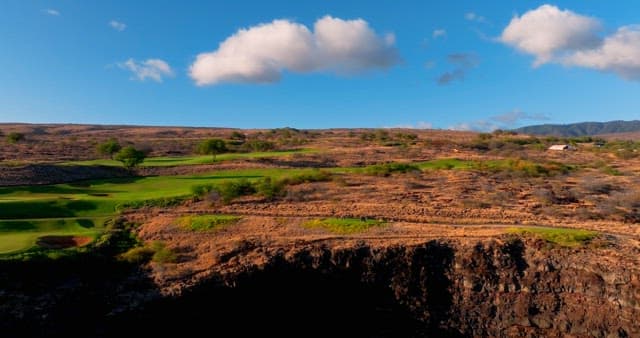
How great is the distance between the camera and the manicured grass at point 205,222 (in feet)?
88.5

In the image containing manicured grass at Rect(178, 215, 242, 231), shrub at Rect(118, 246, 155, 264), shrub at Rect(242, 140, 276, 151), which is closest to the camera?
shrub at Rect(118, 246, 155, 264)

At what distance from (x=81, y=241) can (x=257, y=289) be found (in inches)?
385

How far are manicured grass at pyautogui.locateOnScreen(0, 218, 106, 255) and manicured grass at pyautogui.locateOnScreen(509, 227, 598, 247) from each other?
24061 millimetres

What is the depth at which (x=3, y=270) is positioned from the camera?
62.7 feet

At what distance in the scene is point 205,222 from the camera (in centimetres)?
2759

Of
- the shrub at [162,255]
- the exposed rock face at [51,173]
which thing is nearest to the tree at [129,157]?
the exposed rock face at [51,173]

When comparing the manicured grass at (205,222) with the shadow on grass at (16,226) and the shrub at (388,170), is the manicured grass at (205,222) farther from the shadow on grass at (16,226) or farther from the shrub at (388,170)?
the shrub at (388,170)

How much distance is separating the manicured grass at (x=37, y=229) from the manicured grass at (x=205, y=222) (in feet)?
15.4

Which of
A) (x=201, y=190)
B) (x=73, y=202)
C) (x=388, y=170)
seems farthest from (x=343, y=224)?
(x=388, y=170)

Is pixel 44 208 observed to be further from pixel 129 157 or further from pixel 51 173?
pixel 129 157

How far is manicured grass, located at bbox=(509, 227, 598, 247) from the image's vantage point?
2397 centimetres

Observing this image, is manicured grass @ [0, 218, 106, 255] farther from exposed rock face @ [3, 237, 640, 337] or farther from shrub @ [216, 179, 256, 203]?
shrub @ [216, 179, 256, 203]

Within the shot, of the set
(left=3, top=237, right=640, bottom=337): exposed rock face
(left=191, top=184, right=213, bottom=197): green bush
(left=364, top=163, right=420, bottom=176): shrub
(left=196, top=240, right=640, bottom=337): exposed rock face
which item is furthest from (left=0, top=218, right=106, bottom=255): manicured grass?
(left=364, top=163, right=420, bottom=176): shrub

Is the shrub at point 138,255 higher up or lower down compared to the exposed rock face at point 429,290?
higher up
